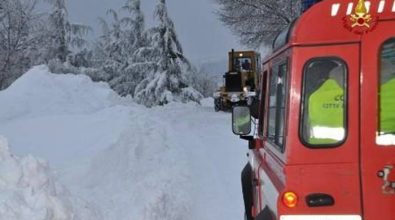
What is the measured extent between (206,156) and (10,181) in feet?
28.3

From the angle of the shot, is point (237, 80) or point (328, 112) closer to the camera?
point (328, 112)

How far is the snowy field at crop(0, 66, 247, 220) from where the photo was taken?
6246mm

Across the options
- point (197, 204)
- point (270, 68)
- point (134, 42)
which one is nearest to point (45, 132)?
point (197, 204)

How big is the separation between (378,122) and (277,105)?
3.22 feet

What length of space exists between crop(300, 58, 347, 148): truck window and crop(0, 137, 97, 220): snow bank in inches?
123

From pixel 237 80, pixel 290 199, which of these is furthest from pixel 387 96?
pixel 237 80

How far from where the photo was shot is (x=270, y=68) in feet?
15.5

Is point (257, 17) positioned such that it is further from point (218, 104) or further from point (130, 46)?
point (130, 46)

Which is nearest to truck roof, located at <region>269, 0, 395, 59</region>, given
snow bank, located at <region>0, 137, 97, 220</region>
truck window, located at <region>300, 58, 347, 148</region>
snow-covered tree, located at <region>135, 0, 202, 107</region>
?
truck window, located at <region>300, 58, 347, 148</region>

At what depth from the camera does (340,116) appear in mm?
3303

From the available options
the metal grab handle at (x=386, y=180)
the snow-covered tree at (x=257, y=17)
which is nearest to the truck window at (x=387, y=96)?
the metal grab handle at (x=386, y=180)

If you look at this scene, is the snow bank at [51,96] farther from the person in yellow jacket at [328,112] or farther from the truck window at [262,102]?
the person in yellow jacket at [328,112]

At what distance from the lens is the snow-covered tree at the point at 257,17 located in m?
31.6

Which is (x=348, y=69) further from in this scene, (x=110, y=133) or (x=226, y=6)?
(x=226, y=6)
